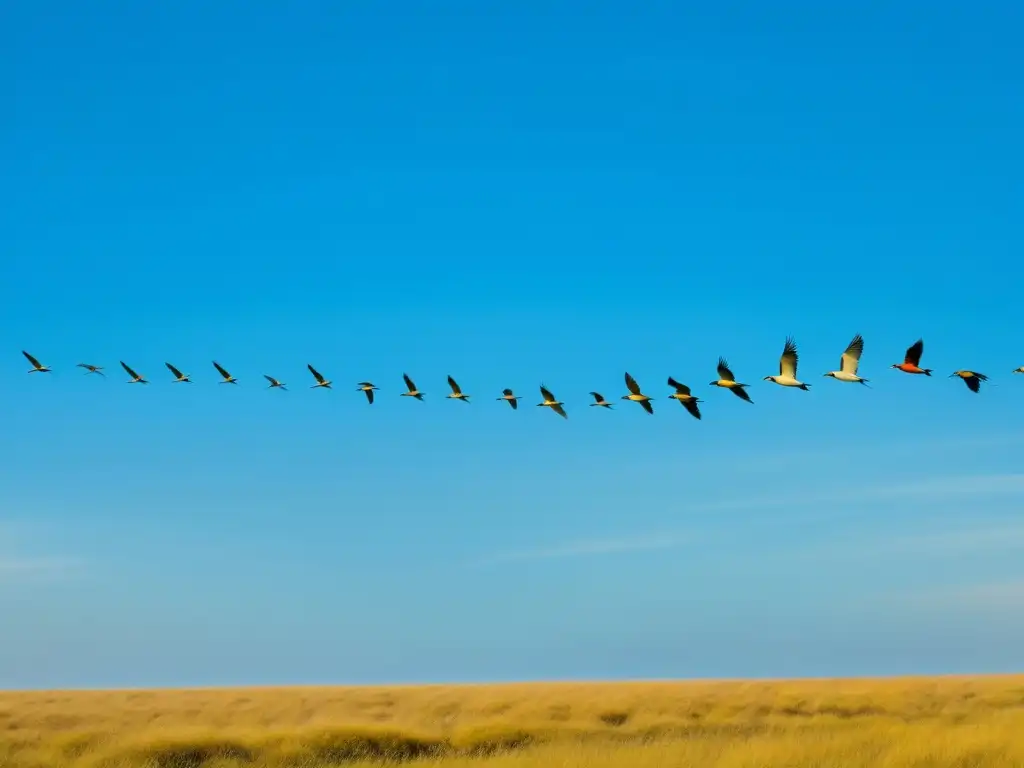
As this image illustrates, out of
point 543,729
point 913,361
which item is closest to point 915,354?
point 913,361

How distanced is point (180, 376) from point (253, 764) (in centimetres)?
1394

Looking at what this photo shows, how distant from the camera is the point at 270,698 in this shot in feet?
168

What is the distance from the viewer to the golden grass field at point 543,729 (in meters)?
26.2

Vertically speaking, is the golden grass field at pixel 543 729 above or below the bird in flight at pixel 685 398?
below

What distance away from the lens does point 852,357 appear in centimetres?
2675

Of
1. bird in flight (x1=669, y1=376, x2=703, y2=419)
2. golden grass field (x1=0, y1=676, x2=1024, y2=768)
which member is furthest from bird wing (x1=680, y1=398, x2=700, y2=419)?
golden grass field (x1=0, y1=676, x2=1024, y2=768)

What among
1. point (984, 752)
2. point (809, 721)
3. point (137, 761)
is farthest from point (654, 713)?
point (137, 761)

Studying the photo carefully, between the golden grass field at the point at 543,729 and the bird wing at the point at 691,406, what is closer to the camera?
the golden grass field at the point at 543,729

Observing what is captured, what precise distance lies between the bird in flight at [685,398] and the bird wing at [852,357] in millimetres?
3666

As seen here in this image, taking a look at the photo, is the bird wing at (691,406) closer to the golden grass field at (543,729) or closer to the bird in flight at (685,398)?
the bird in flight at (685,398)

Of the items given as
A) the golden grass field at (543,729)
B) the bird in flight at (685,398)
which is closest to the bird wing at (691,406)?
the bird in flight at (685,398)

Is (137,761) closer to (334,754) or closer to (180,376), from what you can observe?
(334,754)

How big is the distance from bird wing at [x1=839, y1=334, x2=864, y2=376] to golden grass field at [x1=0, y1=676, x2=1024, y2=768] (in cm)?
820

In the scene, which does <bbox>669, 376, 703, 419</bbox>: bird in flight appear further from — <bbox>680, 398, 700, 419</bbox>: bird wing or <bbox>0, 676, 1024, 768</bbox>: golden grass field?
<bbox>0, 676, 1024, 768</bbox>: golden grass field
